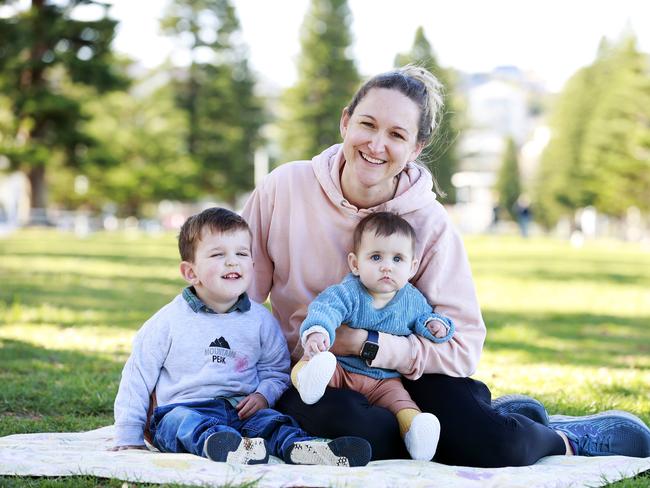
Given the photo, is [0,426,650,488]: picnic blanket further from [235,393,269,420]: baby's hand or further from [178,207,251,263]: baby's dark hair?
[178,207,251,263]: baby's dark hair

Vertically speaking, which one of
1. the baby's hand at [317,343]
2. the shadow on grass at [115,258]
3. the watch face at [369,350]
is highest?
the shadow on grass at [115,258]

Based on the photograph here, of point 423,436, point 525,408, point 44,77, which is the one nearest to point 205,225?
point 423,436

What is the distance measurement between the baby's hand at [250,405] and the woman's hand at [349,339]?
0.33m

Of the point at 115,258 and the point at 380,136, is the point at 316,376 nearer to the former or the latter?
the point at 380,136

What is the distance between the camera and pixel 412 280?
11.2 ft

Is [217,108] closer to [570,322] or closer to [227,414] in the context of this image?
[570,322]

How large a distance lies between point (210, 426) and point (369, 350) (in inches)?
23.8

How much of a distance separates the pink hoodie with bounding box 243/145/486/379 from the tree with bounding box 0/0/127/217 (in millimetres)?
23238

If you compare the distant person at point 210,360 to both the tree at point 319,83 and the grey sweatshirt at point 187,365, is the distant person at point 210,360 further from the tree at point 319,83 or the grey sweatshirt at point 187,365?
the tree at point 319,83

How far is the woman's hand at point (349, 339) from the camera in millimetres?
3096

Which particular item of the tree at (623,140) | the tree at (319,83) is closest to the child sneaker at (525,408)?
the tree at (623,140)

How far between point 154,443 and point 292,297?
2.55 ft

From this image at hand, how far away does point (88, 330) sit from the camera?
667 centimetres

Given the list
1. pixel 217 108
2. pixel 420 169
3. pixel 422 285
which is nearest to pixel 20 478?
pixel 422 285
